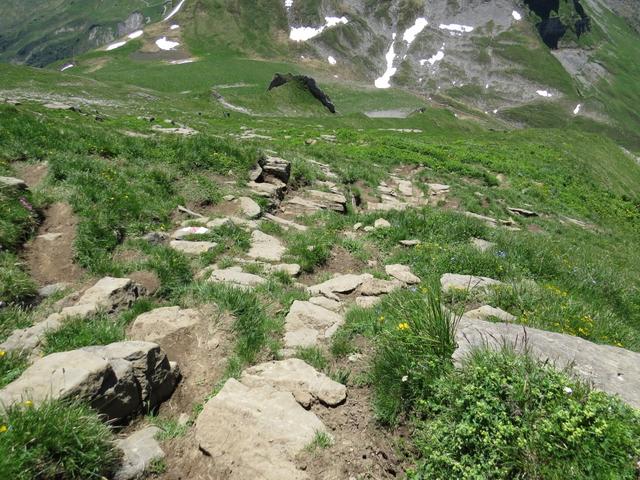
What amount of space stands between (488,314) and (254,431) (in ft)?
12.4

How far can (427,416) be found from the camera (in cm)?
438

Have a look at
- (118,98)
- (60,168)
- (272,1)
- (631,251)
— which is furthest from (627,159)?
(272,1)

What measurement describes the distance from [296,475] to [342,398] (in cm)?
118

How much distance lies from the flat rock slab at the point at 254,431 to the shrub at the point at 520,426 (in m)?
1.22

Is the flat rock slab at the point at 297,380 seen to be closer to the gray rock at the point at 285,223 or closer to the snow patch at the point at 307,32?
the gray rock at the point at 285,223

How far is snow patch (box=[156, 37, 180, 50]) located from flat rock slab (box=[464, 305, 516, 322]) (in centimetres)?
→ 15885

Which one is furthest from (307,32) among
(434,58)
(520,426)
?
(520,426)

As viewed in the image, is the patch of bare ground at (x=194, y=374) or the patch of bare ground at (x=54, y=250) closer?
the patch of bare ground at (x=194, y=374)

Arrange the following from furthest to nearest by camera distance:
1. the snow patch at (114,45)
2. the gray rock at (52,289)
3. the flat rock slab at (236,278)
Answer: the snow patch at (114,45) → the flat rock slab at (236,278) → the gray rock at (52,289)

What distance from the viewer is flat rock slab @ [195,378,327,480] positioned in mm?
3979

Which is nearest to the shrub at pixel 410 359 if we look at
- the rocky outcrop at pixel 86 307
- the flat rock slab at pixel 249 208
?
the rocky outcrop at pixel 86 307

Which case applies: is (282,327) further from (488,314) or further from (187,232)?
(187,232)

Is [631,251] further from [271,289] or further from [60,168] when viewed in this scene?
[60,168]

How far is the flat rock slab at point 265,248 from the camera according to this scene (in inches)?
357
